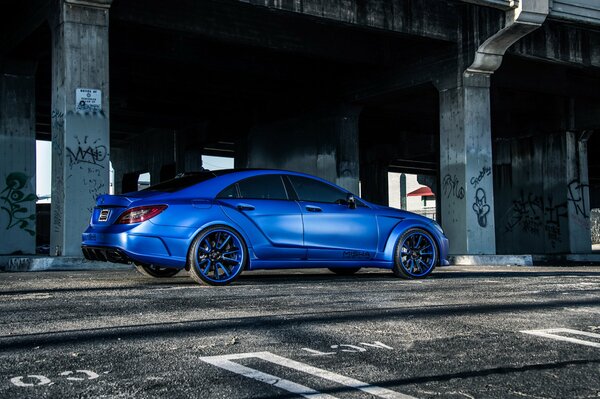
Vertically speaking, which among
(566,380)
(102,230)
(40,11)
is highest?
(40,11)

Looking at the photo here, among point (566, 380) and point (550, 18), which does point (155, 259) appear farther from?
point (550, 18)

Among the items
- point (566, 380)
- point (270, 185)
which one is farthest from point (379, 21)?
point (566, 380)

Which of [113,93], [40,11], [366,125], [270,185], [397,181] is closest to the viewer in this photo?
[270,185]

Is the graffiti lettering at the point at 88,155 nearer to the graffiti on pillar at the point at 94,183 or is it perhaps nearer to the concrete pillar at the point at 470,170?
the graffiti on pillar at the point at 94,183

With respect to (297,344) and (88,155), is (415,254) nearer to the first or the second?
(297,344)

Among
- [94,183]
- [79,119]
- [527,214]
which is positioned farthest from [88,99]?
[527,214]

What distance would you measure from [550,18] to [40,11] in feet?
38.2

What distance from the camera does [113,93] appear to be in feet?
83.9

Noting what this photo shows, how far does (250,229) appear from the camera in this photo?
8.34 m

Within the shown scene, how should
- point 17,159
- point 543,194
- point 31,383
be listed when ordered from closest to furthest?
1. point 31,383
2. point 17,159
3. point 543,194

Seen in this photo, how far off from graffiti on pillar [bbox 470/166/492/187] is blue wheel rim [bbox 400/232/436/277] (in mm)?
9019

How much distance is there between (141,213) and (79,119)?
603 cm

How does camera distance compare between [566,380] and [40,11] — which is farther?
[40,11]

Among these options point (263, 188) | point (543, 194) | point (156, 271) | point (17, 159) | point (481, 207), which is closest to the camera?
point (263, 188)
